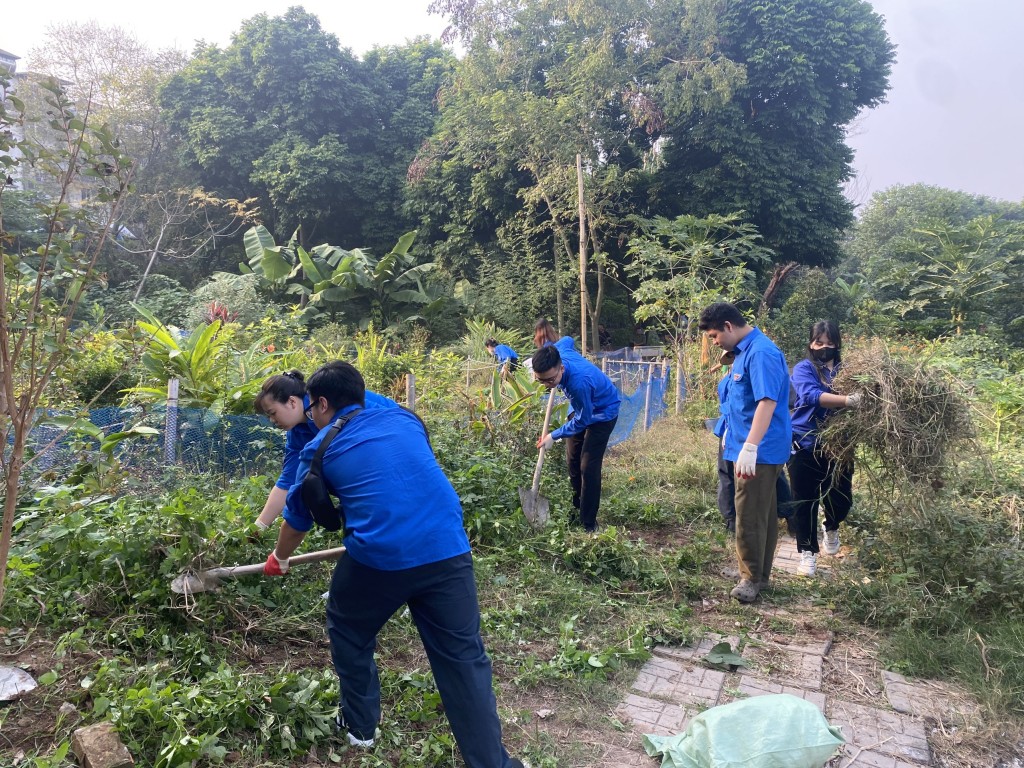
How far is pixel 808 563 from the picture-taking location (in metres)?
4.84

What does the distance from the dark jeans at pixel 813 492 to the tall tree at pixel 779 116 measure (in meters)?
13.7

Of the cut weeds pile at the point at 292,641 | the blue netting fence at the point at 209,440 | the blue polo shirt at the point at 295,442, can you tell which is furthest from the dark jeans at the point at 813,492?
the blue netting fence at the point at 209,440

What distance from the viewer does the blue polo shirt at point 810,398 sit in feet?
15.5

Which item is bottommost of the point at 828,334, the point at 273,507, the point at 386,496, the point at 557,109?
the point at 273,507

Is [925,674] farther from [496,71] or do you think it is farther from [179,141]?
[179,141]

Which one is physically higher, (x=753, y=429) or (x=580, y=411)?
(x=753, y=429)

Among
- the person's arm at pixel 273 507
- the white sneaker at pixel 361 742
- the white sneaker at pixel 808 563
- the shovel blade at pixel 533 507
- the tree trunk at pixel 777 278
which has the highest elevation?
the tree trunk at pixel 777 278

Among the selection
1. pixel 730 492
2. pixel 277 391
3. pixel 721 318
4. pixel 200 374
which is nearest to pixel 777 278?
pixel 730 492

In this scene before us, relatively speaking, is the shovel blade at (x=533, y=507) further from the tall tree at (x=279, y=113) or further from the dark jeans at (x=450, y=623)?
the tall tree at (x=279, y=113)

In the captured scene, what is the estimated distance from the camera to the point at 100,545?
10.6ft

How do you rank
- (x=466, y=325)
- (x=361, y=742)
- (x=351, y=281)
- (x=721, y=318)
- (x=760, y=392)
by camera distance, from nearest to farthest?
(x=361, y=742) < (x=760, y=392) < (x=721, y=318) < (x=351, y=281) < (x=466, y=325)

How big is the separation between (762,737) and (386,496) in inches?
61.9

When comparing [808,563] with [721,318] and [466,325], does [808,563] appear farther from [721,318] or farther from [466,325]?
[466,325]

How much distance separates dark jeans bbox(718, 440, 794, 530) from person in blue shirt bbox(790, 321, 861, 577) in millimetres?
125
